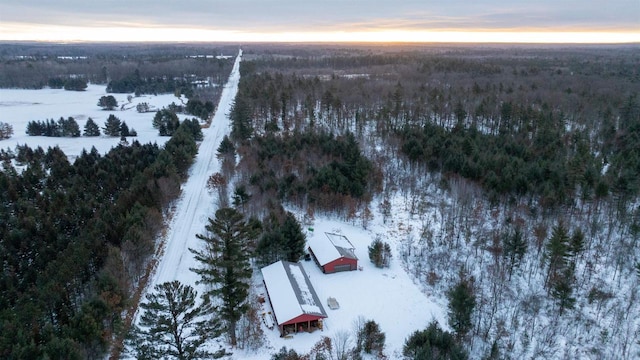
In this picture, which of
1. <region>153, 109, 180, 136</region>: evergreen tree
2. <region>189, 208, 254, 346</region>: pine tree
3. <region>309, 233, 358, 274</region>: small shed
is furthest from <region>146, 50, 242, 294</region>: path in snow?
<region>153, 109, 180, 136</region>: evergreen tree

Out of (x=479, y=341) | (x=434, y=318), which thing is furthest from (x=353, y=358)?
(x=479, y=341)

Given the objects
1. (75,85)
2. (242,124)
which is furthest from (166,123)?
(75,85)

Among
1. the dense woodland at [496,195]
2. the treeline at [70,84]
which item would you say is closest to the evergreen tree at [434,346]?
the dense woodland at [496,195]

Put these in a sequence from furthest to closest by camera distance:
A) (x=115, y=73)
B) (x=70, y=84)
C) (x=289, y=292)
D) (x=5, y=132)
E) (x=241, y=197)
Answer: (x=115, y=73) → (x=70, y=84) → (x=5, y=132) → (x=241, y=197) → (x=289, y=292)

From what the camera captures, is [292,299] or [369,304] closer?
[292,299]

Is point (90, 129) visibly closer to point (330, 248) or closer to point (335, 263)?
point (330, 248)

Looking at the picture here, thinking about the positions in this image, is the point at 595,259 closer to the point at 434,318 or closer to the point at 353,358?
the point at 434,318
